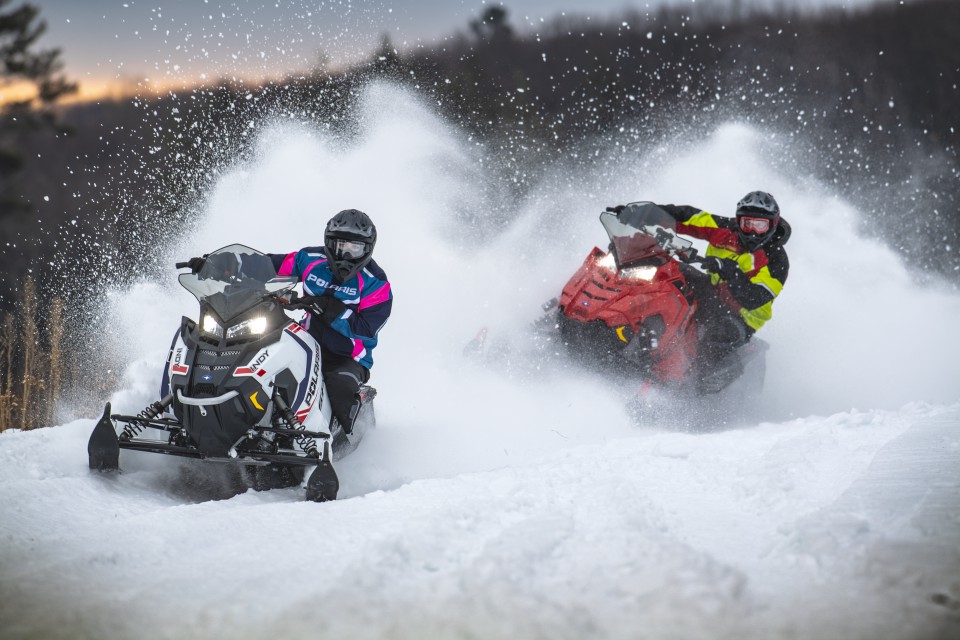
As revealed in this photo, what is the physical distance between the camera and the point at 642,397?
6648 millimetres

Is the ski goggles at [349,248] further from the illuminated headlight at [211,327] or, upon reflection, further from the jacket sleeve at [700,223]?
the jacket sleeve at [700,223]

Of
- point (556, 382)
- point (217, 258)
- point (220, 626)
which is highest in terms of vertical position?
point (217, 258)

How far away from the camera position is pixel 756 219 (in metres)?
7.06

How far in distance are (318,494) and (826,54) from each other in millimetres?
34846

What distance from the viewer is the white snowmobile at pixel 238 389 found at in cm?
434

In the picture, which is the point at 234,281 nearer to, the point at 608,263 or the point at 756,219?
the point at 608,263

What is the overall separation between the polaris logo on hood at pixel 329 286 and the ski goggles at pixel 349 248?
0.21 metres

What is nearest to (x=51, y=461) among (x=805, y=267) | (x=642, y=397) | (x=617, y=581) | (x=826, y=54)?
(x=617, y=581)

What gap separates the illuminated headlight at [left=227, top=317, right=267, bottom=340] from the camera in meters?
4.47

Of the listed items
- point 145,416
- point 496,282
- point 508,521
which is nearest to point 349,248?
point 145,416

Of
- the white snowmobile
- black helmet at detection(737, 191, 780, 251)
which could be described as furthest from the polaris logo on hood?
black helmet at detection(737, 191, 780, 251)

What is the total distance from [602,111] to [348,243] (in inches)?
1269

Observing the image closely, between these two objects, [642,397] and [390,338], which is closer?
[642,397]

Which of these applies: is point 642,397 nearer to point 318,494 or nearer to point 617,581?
point 318,494
